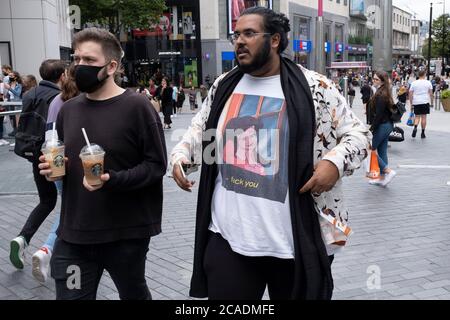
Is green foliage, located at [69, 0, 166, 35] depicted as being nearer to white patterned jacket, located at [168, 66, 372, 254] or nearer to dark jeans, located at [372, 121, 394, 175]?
dark jeans, located at [372, 121, 394, 175]

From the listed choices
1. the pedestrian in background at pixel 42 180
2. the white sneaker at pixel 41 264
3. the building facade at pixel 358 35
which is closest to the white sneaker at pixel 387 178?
the pedestrian in background at pixel 42 180

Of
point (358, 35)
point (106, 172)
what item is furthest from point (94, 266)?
point (358, 35)

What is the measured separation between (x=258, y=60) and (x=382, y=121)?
6.19m

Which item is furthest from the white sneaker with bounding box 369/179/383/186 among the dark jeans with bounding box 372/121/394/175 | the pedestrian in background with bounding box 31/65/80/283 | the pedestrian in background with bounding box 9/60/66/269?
the pedestrian in background with bounding box 31/65/80/283

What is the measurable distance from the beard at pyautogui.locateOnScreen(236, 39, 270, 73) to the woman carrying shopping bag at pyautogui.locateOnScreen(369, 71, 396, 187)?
6.08 m

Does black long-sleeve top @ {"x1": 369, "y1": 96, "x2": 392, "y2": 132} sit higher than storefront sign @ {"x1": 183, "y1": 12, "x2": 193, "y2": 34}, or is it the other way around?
storefront sign @ {"x1": 183, "y1": 12, "x2": 193, "y2": 34}

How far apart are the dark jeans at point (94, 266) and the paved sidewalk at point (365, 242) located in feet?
4.25

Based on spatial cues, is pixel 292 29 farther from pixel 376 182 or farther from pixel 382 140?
pixel 376 182

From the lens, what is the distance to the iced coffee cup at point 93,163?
2441mm

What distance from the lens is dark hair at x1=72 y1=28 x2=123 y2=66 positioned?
9.11 feet

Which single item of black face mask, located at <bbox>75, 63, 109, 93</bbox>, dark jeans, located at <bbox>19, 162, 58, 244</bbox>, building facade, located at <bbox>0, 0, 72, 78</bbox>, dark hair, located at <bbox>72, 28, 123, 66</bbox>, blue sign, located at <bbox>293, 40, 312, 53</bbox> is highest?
blue sign, located at <bbox>293, 40, 312, 53</bbox>

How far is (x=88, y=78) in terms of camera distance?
273cm

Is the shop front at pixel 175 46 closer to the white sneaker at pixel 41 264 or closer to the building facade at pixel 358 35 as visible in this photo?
the building facade at pixel 358 35

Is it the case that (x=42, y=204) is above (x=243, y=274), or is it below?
below
